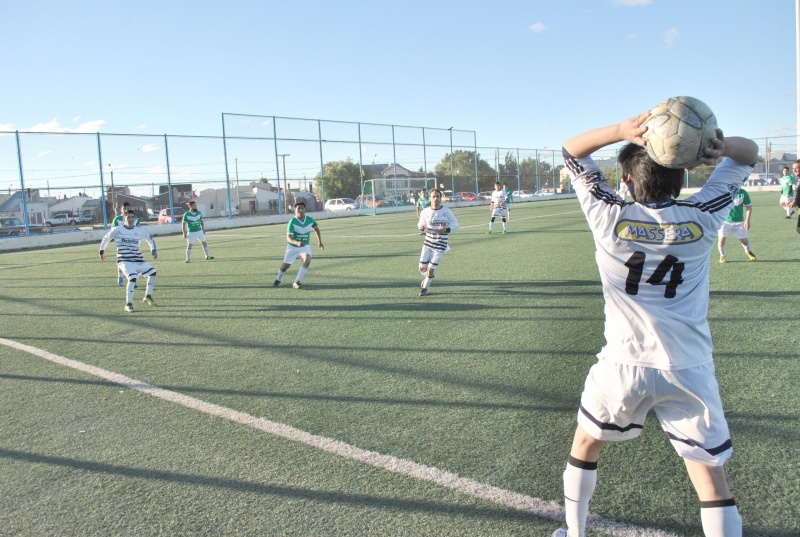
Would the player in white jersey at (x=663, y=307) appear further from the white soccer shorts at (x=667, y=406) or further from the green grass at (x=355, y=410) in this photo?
the green grass at (x=355, y=410)

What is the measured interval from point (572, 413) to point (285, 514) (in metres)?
2.23

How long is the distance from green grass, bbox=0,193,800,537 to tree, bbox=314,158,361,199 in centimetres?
2940

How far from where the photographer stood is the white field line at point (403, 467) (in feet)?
9.55

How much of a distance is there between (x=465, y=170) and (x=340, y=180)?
41.6 feet

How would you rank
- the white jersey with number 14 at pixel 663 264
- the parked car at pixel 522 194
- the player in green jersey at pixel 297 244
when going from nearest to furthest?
1. the white jersey with number 14 at pixel 663 264
2. the player in green jersey at pixel 297 244
3. the parked car at pixel 522 194

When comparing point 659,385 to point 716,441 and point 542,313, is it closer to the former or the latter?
point 716,441

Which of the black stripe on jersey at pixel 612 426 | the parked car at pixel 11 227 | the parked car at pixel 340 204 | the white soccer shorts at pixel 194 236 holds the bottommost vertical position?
the black stripe on jersey at pixel 612 426

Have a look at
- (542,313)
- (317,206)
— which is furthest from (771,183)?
(542,313)

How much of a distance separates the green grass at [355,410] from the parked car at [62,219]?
17933mm

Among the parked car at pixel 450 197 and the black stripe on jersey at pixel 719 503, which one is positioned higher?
the parked car at pixel 450 197

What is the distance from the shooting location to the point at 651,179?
2.26m

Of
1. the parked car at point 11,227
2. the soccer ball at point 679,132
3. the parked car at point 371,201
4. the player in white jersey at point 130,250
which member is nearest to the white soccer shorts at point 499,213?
the player in white jersey at point 130,250

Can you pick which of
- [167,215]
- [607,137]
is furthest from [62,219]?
[607,137]

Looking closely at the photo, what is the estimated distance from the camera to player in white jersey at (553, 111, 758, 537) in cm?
218
